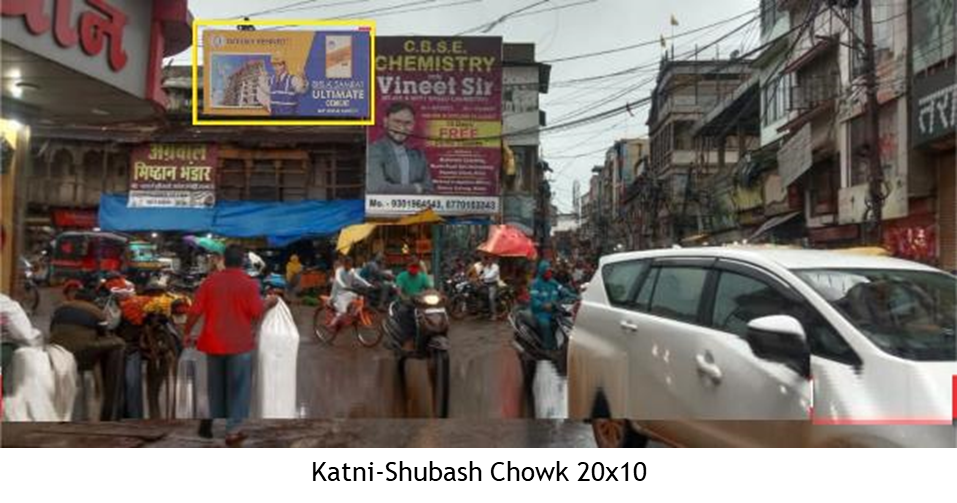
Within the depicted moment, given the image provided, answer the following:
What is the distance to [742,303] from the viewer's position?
264 cm

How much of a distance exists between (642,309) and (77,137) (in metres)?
2.27

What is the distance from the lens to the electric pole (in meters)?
2.56

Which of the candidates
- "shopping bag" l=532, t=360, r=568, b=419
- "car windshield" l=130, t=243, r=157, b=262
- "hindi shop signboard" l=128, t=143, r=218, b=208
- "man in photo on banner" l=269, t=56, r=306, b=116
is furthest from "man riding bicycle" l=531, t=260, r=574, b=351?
"car windshield" l=130, t=243, r=157, b=262

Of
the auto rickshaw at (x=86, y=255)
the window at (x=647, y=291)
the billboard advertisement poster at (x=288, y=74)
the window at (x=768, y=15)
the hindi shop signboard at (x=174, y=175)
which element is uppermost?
the window at (x=768, y=15)

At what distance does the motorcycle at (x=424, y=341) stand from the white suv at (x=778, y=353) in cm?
77

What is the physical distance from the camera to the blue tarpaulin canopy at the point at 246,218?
2453 millimetres

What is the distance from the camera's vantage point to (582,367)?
3068 mm

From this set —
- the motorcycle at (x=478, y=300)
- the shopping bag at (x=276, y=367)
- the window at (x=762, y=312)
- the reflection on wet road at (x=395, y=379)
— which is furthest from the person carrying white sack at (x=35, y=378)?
the window at (x=762, y=312)

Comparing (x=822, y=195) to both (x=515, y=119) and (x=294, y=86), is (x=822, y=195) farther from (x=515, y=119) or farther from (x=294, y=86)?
(x=294, y=86)

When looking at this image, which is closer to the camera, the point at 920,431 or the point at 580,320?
the point at 920,431

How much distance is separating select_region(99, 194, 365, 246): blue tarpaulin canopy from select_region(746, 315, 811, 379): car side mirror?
145 centimetres

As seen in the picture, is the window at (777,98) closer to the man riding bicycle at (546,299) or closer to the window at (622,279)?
the window at (622,279)

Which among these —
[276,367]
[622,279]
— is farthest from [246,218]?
[622,279]

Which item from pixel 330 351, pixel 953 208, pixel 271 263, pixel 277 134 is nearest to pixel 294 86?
pixel 277 134
